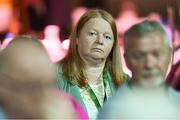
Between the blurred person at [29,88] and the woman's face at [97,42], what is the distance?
154 mm

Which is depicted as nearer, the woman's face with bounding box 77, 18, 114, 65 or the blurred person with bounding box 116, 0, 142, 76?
the woman's face with bounding box 77, 18, 114, 65

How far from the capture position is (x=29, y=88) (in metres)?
0.60

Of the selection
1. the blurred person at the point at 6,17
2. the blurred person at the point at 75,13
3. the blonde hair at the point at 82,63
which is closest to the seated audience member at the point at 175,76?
the blonde hair at the point at 82,63

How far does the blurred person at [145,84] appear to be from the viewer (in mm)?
645

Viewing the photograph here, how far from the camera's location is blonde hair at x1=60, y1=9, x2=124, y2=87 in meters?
0.76

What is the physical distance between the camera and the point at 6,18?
956 millimetres

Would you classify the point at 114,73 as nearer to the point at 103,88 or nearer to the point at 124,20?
the point at 103,88

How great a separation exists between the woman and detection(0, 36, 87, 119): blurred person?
136 mm

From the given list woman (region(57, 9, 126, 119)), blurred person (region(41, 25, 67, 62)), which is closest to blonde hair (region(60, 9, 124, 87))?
woman (region(57, 9, 126, 119))

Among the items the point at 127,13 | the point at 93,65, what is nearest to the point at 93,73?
the point at 93,65

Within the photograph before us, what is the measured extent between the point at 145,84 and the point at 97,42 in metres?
0.15

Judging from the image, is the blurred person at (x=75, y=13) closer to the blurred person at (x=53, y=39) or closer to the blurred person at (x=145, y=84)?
the blurred person at (x=53, y=39)

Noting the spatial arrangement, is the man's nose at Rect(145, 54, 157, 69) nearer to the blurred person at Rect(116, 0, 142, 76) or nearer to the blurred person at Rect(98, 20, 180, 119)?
the blurred person at Rect(98, 20, 180, 119)

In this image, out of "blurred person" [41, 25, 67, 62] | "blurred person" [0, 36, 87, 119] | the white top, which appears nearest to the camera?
"blurred person" [0, 36, 87, 119]
